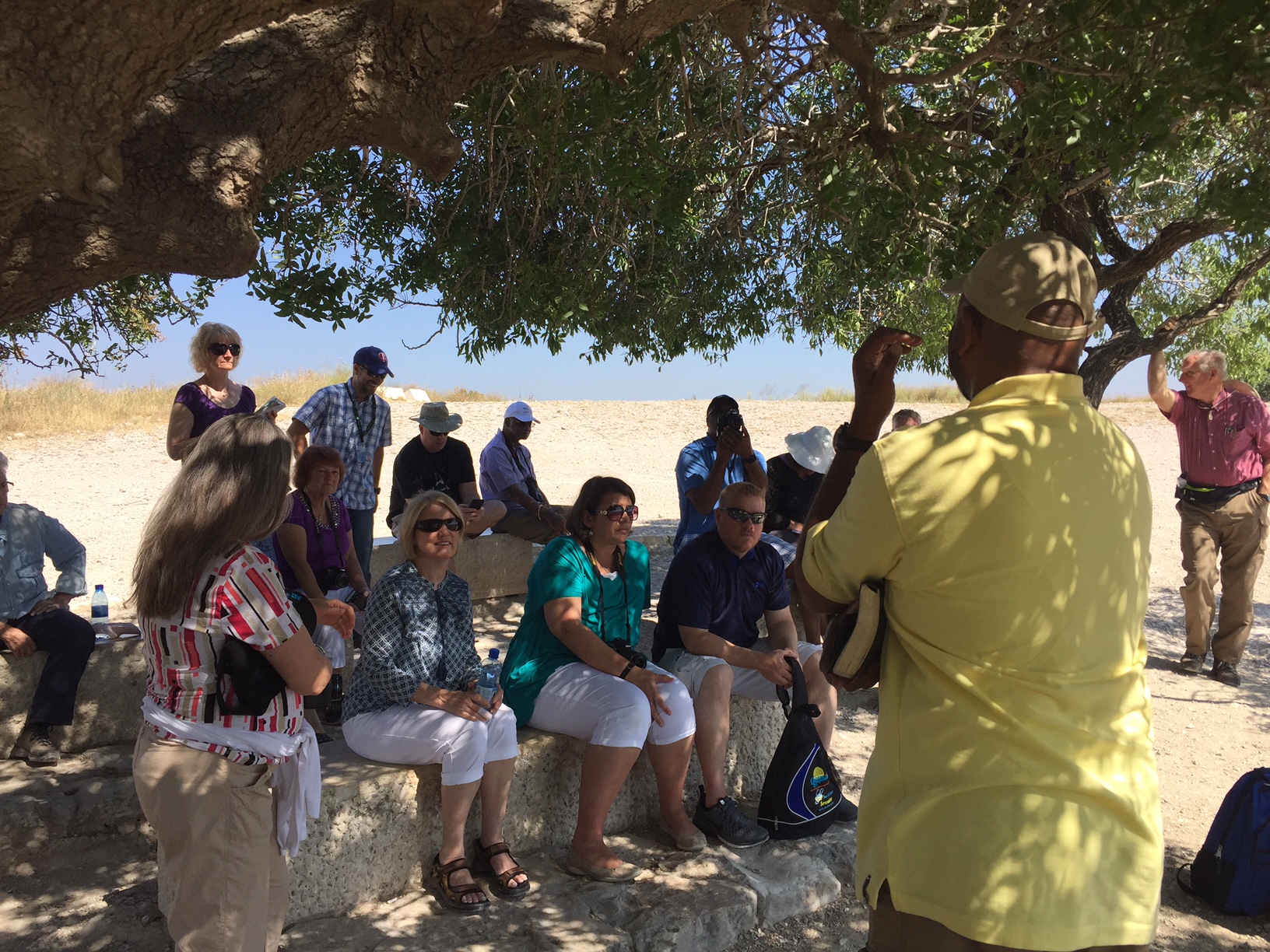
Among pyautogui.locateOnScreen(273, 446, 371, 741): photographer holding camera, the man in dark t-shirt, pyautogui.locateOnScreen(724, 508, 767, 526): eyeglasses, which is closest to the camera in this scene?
pyautogui.locateOnScreen(724, 508, 767, 526): eyeglasses

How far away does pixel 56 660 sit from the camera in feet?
14.0

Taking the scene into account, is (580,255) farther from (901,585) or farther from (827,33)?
(901,585)

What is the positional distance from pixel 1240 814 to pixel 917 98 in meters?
5.08

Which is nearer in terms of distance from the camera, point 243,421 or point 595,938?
point 243,421

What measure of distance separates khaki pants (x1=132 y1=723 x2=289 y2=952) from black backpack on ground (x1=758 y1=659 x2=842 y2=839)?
7.30 feet

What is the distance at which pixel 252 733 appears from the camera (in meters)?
2.68

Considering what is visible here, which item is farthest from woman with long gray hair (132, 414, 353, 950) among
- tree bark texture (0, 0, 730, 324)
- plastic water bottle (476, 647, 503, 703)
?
plastic water bottle (476, 647, 503, 703)

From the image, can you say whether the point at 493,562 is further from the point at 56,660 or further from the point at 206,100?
the point at 206,100

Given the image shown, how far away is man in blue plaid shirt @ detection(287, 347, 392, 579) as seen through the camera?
5988 millimetres

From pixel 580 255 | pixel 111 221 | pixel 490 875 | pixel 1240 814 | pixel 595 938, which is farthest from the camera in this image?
pixel 580 255

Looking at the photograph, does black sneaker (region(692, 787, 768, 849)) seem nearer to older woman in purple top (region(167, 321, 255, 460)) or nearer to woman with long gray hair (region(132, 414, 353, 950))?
woman with long gray hair (region(132, 414, 353, 950))

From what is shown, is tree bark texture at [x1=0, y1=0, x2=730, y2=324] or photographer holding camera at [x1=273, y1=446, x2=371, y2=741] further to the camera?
photographer holding camera at [x1=273, y1=446, x2=371, y2=741]

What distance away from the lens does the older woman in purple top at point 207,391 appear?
16.8ft

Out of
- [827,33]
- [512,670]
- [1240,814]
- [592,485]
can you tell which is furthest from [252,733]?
[1240,814]
